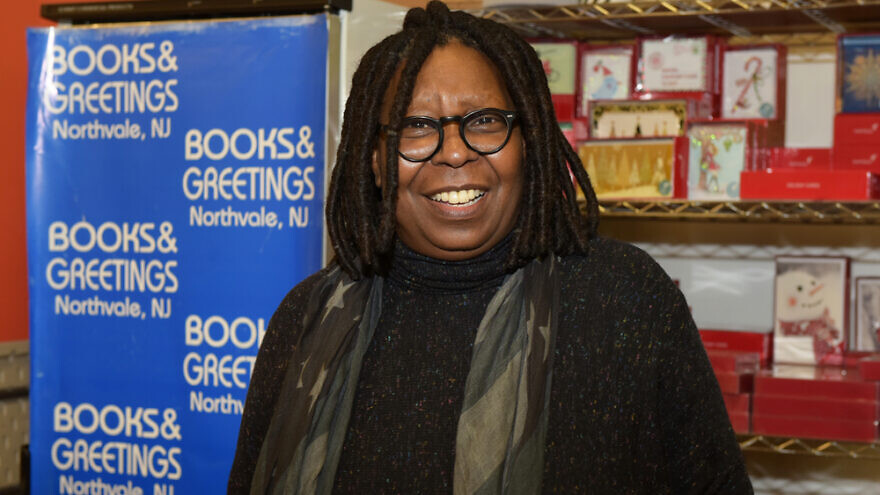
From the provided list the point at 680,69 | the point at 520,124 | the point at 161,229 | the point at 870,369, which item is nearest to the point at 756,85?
the point at 680,69

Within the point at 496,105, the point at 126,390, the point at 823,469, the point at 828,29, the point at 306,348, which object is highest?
the point at 828,29

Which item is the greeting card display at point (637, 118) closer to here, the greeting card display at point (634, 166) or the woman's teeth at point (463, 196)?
the greeting card display at point (634, 166)

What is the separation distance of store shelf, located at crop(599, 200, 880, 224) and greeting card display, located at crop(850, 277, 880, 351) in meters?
0.28

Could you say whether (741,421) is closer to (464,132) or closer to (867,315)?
(867,315)

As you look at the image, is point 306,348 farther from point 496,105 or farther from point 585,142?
point 585,142

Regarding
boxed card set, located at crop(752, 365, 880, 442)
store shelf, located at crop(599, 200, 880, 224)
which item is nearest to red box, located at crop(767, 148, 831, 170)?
store shelf, located at crop(599, 200, 880, 224)

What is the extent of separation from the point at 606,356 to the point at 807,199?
1.01 meters

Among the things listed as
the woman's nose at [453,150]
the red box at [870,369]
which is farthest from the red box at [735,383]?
the woman's nose at [453,150]

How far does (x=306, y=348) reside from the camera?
59.7 inches

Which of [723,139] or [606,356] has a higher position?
[723,139]

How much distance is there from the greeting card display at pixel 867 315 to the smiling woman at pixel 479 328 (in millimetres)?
1204

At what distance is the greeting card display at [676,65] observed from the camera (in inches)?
90.7

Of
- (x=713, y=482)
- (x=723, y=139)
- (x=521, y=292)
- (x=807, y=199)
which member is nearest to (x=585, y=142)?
(x=723, y=139)

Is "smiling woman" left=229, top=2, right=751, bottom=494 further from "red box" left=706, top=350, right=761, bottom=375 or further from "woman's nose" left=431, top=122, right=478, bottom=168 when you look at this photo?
"red box" left=706, top=350, right=761, bottom=375
